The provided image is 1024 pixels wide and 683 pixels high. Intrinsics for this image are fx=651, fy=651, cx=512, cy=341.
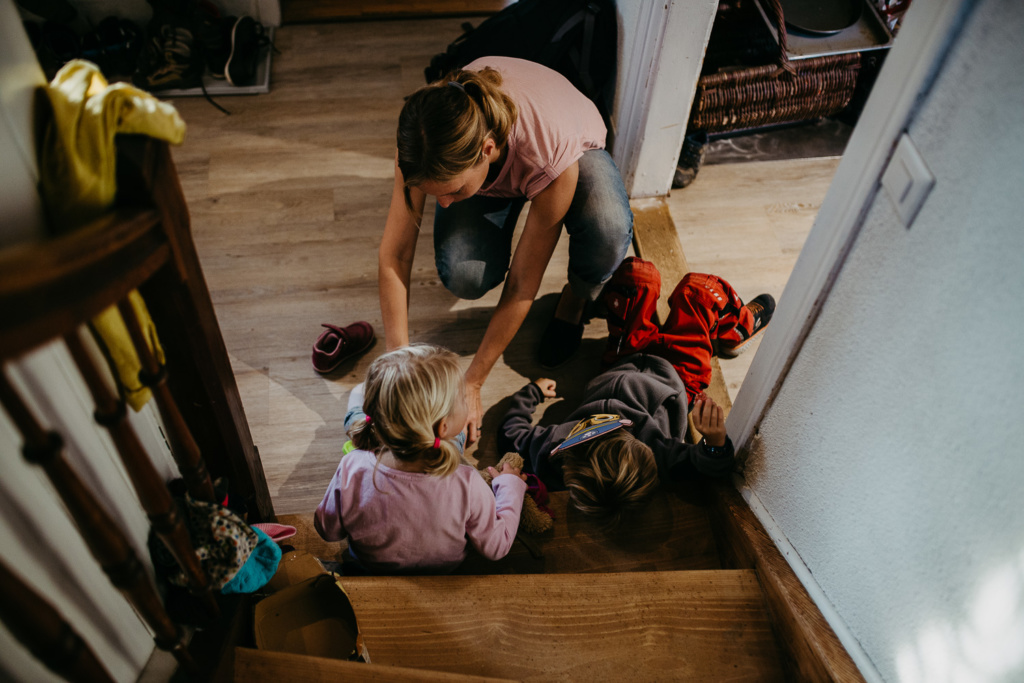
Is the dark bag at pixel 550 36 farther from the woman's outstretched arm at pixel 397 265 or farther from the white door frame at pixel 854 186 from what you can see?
the white door frame at pixel 854 186

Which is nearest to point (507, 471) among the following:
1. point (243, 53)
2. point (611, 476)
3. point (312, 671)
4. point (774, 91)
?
point (611, 476)

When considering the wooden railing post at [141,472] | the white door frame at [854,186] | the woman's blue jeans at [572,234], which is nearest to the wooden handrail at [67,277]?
the wooden railing post at [141,472]

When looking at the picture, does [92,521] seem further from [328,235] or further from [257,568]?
[328,235]

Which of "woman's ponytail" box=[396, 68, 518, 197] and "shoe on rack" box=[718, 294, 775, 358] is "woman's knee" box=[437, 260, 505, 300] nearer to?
"woman's ponytail" box=[396, 68, 518, 197]

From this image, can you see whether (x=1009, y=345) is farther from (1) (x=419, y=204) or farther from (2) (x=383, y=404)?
(1) (x=419, y=204)

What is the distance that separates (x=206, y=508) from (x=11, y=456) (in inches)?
10.6

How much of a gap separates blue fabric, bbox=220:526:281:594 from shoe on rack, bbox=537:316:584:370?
1025mm

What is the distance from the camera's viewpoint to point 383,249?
1583 millimetres

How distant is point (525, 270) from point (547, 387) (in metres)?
0.38

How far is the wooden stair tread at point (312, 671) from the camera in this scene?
98 cm

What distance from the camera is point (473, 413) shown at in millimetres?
1590

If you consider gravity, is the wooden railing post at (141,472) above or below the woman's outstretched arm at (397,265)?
above

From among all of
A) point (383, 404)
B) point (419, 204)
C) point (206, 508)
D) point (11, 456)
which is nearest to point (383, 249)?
point (419, 204)

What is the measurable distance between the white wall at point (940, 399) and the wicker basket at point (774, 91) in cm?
141
